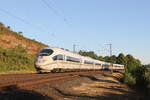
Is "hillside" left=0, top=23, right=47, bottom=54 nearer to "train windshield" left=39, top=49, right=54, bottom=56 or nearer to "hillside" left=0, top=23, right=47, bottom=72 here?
"hillside" left=0, top=23, right=47, bottom=72

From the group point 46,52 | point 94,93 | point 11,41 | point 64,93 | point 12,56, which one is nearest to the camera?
point 64,93

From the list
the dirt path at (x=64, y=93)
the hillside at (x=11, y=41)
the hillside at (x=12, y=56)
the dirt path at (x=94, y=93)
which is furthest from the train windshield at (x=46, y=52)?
the hillside at (x=11, y=41)

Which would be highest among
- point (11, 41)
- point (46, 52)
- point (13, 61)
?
point (11, 41)

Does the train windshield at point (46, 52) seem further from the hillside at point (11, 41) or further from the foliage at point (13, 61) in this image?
the hillside at point (11, 41)

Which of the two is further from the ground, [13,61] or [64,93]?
[13,61]

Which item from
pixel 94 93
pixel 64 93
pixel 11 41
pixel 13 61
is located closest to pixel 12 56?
pixel 13 61

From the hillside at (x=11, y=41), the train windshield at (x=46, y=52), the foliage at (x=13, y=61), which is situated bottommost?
the foliage at (x=13, y=61)

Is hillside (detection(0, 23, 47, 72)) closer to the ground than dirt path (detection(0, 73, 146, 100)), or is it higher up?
higher up

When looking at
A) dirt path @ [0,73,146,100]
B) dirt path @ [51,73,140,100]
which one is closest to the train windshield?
dirt path @ [51,73,140,100]

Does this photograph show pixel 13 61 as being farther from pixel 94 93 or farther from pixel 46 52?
pixel 94 93

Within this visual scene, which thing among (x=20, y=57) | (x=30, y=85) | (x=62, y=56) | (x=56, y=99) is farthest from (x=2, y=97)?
(x=20, y=57)

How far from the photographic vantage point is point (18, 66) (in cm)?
3247

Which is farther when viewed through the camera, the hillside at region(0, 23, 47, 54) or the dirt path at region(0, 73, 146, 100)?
the hillside at region(0, 23, 47, 54)

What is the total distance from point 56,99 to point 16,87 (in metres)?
2.47
